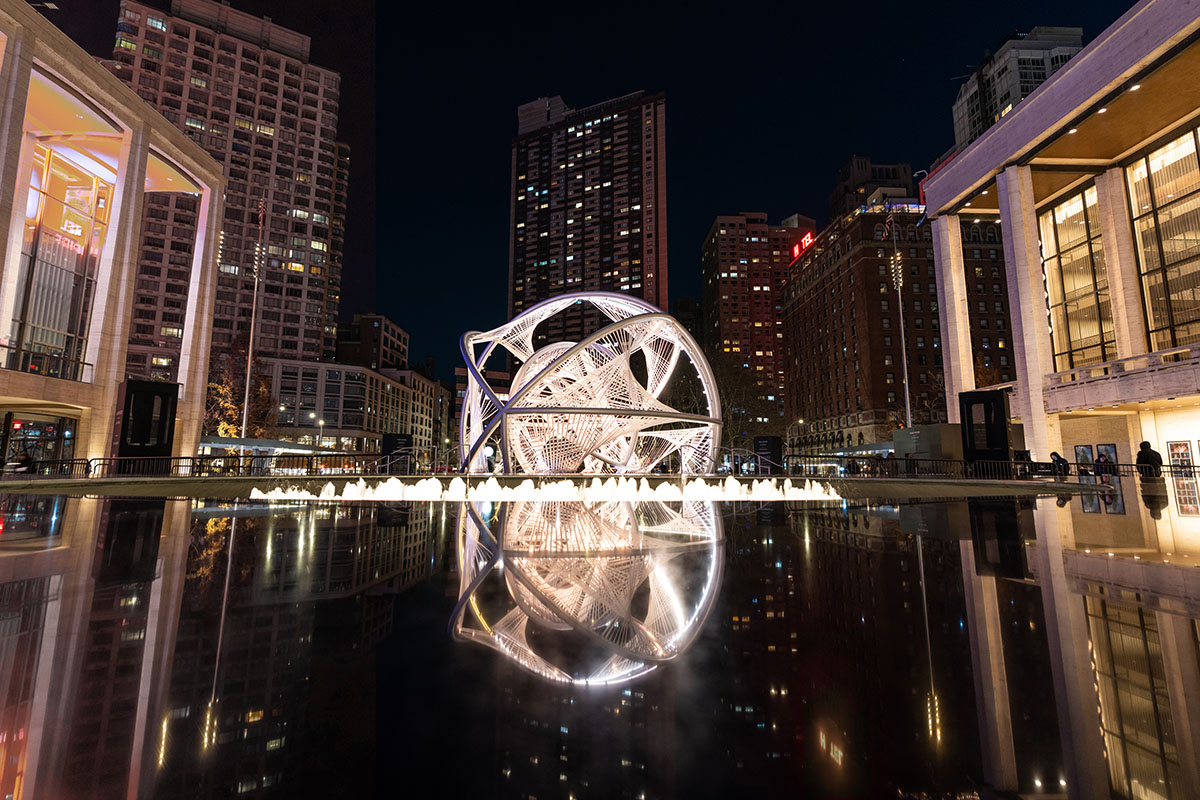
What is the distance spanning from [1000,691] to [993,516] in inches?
416

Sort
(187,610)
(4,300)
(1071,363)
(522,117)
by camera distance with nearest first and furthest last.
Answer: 1. (187,610)
2. (4,300)
3. (1071,363)
4. (522,117)

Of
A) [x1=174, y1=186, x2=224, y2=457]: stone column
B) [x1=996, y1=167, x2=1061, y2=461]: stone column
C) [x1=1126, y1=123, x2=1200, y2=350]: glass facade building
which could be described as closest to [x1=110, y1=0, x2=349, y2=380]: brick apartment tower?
[x1=174, y1=186, x2=224, y2=457]: stone column

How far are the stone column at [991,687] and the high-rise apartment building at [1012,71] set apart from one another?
357 ft

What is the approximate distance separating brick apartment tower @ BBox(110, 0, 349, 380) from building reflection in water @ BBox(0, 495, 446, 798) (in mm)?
82525

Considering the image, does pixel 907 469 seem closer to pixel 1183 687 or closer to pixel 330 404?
pixel 1183 687

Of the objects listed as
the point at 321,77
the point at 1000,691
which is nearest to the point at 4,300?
the point at 1000,691

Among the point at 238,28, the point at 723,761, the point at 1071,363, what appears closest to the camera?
the point at 723,761

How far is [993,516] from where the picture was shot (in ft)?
37.6

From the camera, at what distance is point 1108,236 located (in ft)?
107

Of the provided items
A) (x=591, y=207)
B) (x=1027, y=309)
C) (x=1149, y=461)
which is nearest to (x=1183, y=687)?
(x=1149, y=461)

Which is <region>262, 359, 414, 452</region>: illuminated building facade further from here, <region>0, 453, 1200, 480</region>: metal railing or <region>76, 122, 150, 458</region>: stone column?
<region>0, 453, 1200, 480</region>: metal railing

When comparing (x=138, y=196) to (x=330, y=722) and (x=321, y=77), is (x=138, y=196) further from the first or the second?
(x=321, y=77)

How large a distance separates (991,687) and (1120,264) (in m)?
41.3

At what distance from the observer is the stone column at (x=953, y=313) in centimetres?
3631
